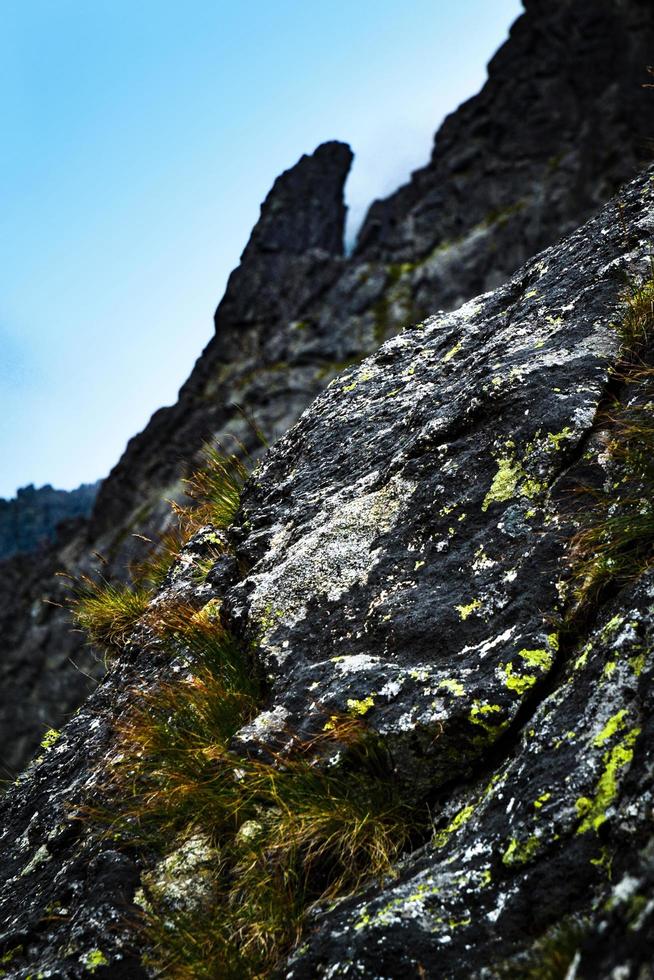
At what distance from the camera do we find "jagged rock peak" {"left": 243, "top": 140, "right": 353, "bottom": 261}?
101 meters

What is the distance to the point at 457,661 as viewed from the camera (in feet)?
13.5

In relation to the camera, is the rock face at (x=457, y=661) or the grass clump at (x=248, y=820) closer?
the rock face at (x=457, y=661)

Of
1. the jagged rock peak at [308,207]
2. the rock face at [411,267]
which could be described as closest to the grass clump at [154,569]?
the rock face at [411,267]

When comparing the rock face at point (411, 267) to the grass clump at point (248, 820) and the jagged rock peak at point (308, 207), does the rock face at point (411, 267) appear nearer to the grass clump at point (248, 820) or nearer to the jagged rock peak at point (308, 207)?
the jagged rock peak at point (308, 207)

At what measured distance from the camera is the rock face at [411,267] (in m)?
65.6

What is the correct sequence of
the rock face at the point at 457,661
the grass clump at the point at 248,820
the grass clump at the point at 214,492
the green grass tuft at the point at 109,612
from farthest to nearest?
the grass clump at the point at 214,492 < the green grass tuft at the point at 109,612 < the grass clump at the point at 248,820 < the rock face at the point at 457,661

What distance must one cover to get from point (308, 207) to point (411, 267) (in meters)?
33.3

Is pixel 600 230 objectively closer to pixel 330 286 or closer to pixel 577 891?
pixel 577 891

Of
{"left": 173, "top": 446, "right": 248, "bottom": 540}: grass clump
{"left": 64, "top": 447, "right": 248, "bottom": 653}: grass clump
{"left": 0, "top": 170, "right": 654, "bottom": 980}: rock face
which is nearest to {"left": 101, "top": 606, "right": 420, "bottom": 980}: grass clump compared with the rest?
{"left": 0, "top": 170, "right": 654, "bottom": 980}: rock face

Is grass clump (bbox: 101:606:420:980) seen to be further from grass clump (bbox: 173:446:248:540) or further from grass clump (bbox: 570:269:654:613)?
grass clump (bbox: 173:446:248:540)

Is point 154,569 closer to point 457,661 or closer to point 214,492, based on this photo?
point 214,492

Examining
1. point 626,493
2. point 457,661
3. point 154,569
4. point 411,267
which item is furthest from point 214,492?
point 411,267

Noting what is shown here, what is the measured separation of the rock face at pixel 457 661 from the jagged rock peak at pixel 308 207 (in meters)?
99.0

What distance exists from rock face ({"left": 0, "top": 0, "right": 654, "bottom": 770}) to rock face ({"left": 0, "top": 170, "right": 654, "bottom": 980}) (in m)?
56.6
